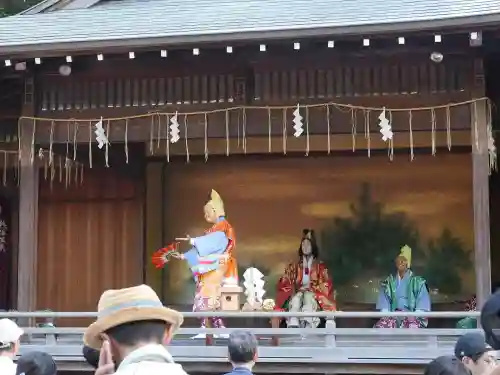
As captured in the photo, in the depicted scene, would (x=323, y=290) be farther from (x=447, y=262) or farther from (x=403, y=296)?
(x=447, y=262)

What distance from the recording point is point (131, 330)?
6.53 ft

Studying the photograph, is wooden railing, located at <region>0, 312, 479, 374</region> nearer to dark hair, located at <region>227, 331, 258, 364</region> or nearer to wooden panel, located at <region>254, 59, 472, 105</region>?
wooden panel, located at <region>254, 59, 472, 105</region>

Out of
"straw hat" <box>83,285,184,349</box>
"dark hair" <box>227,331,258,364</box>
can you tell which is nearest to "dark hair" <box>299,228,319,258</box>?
"dark hair" <box>227,331,258,364</box>

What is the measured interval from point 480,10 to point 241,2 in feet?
11.4

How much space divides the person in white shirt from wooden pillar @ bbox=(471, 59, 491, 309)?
443cm

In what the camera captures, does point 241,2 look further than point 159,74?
Yes

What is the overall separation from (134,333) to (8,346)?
1.72 meters

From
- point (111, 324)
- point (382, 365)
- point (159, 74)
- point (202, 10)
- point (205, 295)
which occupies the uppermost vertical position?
point (202, 10)

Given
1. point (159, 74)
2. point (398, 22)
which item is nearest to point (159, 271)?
point (159, 74)

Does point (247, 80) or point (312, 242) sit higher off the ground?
point (247, 80)

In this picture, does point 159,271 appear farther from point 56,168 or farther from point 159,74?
point 159,74

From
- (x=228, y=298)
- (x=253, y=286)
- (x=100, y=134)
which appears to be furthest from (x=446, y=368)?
(x=100, y=134)

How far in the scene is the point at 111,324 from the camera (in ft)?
6.54

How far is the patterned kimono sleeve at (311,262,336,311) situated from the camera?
870 centimetres
